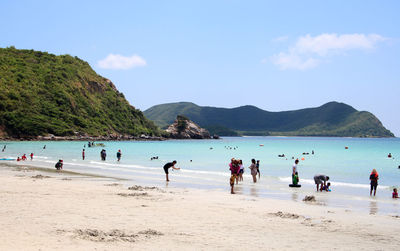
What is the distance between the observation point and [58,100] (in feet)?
460

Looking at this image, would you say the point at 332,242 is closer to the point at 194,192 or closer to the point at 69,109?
the point at 194,192

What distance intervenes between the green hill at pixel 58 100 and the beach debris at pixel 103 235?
116243 mm

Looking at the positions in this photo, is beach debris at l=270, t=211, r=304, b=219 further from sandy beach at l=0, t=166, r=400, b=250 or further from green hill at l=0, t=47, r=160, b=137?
green hill at l=0, t=47, r=160, b=137

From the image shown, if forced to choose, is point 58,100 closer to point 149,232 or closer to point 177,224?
point 177,224

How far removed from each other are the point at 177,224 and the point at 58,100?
455ft

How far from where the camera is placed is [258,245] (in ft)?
31.0

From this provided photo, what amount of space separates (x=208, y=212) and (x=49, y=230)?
563 centimetres

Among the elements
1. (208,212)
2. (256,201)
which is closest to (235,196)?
(256,201)

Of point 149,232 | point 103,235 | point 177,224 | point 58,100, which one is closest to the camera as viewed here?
point 103,235

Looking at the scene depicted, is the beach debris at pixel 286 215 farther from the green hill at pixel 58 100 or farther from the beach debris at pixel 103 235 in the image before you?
the green hill at pixel 58 100

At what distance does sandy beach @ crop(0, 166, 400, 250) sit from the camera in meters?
9.30

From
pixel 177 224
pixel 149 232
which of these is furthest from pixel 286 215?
pixel 149 232

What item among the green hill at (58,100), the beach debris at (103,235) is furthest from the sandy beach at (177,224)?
the green hill at (58,100)

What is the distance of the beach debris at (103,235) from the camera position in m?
9.47
